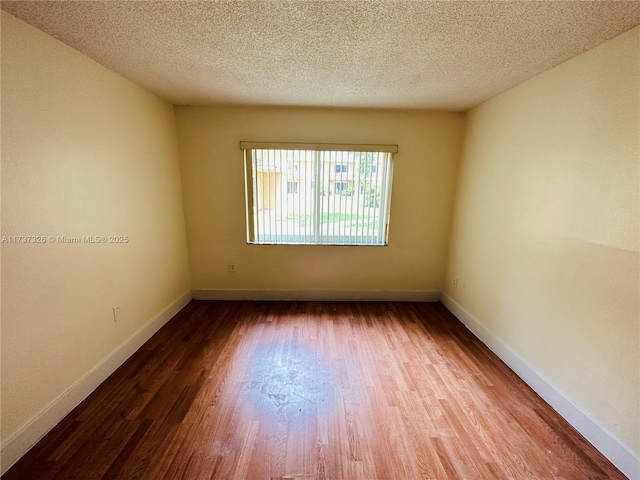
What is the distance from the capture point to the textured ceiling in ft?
4.09

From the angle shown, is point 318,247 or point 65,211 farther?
point 318,247

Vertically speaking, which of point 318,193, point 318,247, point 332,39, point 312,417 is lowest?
point 312,417

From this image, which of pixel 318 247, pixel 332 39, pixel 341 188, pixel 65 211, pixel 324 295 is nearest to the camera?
pixel 332 39

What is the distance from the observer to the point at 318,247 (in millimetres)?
3258

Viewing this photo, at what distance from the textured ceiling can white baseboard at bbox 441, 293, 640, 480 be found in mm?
2115

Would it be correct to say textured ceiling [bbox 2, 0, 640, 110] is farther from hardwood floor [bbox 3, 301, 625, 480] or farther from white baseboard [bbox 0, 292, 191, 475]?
hardwood floor [bbox 3, 301, 625, 480]

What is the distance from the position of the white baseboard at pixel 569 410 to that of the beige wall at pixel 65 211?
10.3ft

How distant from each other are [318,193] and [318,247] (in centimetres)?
65

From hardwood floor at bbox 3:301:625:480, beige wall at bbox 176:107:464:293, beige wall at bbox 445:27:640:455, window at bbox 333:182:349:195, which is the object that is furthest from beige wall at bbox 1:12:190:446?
beige wall at bbox 445:27:640:455

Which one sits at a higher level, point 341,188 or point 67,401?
point 341,188

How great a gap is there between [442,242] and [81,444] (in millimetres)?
3529

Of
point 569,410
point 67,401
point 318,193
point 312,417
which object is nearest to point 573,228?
point 569,410

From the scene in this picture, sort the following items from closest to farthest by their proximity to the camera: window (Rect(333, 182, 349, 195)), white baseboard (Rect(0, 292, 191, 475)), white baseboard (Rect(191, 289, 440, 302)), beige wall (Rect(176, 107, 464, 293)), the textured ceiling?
the textured ceiling < white baseboard (Rect(0, 292, 191, 475)) < beige wall (Rect(176, 107, 464, 293)) < window (Rect(333, 182, 349, 195)) < white baseboard (Rect(191, 289, 440, 302))

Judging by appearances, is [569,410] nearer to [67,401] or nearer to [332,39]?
[332,39]
